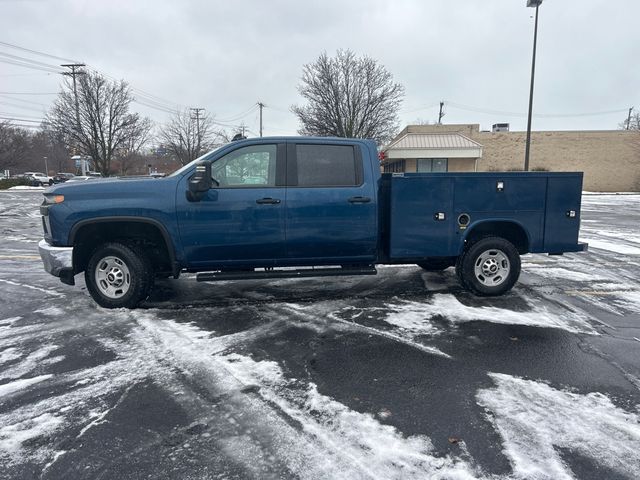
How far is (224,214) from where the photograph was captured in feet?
17.0

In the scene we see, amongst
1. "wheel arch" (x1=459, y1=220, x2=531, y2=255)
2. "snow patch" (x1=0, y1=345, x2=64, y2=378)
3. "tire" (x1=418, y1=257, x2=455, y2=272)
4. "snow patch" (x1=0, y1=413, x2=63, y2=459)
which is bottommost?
"snow patch" (x1=0, y1=413, x2=63, y2=459)

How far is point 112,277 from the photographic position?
5430 millimetres

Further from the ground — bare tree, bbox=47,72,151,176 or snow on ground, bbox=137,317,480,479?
bare tree, bbox=47,72,151,176

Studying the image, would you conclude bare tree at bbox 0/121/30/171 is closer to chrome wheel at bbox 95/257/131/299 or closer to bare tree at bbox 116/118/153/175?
bare tree at bbox 116/118/153/175

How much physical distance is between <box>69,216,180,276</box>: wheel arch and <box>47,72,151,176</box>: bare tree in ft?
129

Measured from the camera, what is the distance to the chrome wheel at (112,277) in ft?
17.6

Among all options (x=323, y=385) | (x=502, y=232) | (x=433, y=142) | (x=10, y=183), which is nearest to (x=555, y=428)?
(x=323, y=385)

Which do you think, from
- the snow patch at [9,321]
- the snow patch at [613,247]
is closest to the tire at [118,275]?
the snow patch at [9,321]

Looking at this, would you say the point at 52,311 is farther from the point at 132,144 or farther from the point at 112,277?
the point at 132,144

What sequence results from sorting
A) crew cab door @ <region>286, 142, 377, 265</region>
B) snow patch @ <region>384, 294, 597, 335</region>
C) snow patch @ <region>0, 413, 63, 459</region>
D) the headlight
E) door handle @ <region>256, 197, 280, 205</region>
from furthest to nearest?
crew cab door @ <region>286, 142, 377, 265</region>
door handle @ <region>256, 197, 280, 205</region>
the headlight
snow patch @ <region>384, 294, 597, 335</region>
snow patch @ <region>0, 413, 63, 459</region>

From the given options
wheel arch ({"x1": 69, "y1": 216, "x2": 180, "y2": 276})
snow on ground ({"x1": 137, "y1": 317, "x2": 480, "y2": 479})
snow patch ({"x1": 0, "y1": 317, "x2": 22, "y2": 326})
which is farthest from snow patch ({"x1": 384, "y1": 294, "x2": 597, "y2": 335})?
snow patch ({"x1": 0, "y1": 317, "x2": 22, "y2": 326})

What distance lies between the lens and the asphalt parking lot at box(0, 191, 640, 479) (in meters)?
2.62

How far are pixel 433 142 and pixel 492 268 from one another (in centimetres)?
3287

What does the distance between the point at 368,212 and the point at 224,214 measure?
1761 millimetres
